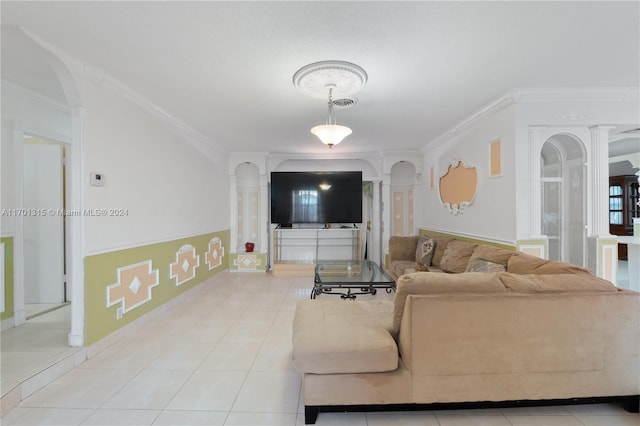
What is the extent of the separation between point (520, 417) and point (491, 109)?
9.85 ft

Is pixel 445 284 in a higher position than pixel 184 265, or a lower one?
higher

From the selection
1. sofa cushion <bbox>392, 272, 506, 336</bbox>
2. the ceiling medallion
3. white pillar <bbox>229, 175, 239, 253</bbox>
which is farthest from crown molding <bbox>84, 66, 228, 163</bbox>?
sofa cushion <bbox>392, 272, 506, 336</bbox>

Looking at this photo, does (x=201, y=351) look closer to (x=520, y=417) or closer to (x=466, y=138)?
(x=520, y=417)

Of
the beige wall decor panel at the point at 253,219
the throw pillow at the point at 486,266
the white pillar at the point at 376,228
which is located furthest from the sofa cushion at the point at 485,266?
the beige wall decor panel at the point at 253,219

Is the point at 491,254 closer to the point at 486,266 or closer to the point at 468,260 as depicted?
the point at 486,266

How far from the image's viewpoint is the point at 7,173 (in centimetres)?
286

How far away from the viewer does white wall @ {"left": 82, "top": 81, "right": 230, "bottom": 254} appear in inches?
104

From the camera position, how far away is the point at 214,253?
5.34m

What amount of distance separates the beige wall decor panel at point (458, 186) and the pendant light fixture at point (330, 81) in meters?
2.09

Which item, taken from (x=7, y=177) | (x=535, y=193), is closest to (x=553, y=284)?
(x=535, y=193)

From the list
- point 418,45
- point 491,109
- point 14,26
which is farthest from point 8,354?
point 491,109

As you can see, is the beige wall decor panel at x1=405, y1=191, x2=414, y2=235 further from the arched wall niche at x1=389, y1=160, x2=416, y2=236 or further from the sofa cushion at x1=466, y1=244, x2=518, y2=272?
the sofa cushion at x1=466, y1=244, x2=518, y2=272

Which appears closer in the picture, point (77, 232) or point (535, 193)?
point (77, 232)

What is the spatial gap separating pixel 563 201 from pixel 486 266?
1.42 m
